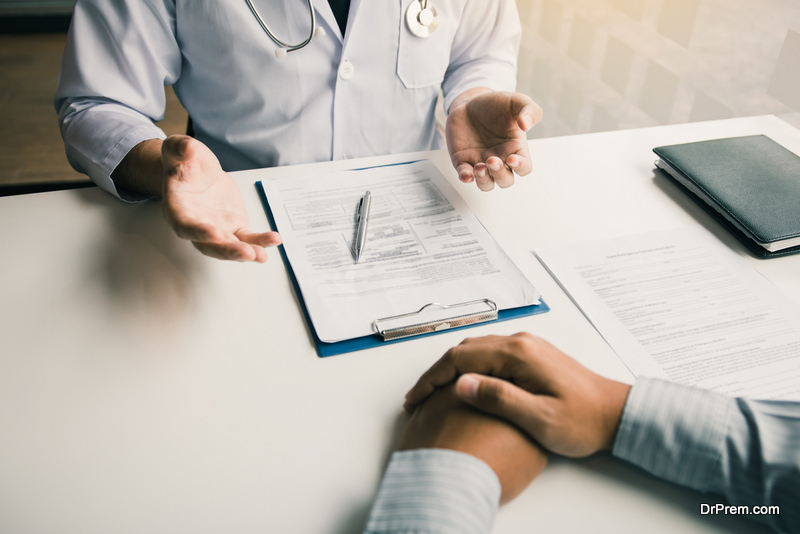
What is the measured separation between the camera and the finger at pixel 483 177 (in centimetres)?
86

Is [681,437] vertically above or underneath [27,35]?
above

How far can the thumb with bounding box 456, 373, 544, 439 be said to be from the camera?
508 mm

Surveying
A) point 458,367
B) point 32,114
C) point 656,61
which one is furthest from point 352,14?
point 32,114

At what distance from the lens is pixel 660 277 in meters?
0.75

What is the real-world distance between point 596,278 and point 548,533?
0.38 meters

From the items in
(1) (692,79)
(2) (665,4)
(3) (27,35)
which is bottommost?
(3) (27,35)

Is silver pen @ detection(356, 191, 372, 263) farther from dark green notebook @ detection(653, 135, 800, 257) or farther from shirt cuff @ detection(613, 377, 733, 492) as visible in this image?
dark green notebook @ detection(653, 135, 800, 257)

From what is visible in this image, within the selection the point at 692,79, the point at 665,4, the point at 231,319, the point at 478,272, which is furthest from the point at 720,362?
the point at 665,4

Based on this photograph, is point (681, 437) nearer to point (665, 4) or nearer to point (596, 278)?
point (596, 278)

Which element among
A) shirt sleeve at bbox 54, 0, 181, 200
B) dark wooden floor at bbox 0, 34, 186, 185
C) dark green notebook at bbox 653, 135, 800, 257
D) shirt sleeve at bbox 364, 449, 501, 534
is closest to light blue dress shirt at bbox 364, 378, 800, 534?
shirt sleeve at bbox 364, 449, 501, 534

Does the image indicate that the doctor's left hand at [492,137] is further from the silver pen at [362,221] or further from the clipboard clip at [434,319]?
the clipboard clip at [434,319]

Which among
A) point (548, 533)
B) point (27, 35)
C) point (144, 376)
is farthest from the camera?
point (27, 35)

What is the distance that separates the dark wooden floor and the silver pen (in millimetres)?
1694

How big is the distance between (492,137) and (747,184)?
43cm
